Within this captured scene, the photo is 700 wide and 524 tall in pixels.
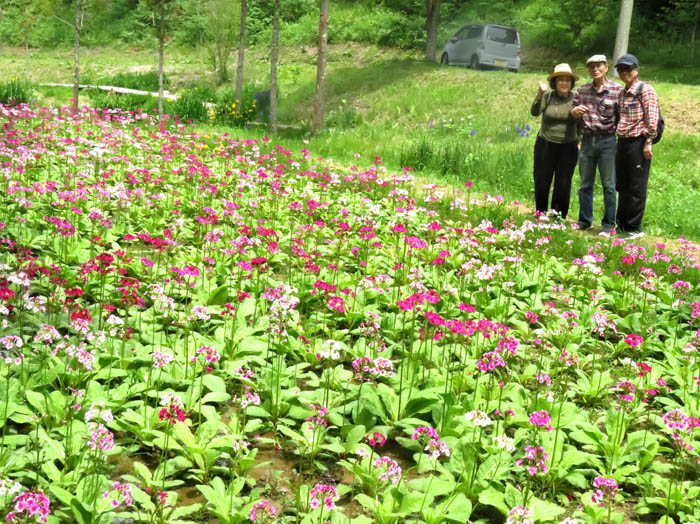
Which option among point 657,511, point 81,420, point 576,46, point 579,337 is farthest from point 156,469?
point 576,46

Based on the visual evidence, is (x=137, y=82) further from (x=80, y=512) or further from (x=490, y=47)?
(x=80, y=512)

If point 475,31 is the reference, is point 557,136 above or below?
below

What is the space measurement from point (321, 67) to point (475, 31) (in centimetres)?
1048

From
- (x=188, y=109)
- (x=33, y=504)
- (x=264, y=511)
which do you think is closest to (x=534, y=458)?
(x=264, y=511)

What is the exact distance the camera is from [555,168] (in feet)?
31.2

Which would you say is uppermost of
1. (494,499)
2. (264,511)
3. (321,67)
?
(321,67)

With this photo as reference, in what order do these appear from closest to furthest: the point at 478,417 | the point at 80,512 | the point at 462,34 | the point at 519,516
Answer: the point at 519,516, the point at 80,512, the point at 478,417, the point at 462,34

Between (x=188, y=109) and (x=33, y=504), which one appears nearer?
(x=33, y=504)

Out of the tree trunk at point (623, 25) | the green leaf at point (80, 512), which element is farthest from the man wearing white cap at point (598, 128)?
the tree trunk at point (623, 25)

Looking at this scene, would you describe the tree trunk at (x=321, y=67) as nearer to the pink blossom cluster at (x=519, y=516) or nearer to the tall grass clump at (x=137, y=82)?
the tall grass clump at (x=137, y=82)

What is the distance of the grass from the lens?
490 inches

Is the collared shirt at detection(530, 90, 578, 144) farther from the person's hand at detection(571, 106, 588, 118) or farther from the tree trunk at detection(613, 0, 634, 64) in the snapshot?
the tree trunk at detection(613, 0, 634, 64)

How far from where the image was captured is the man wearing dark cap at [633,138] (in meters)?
8.71

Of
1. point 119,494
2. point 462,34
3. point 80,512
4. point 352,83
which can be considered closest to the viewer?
point 80,512
